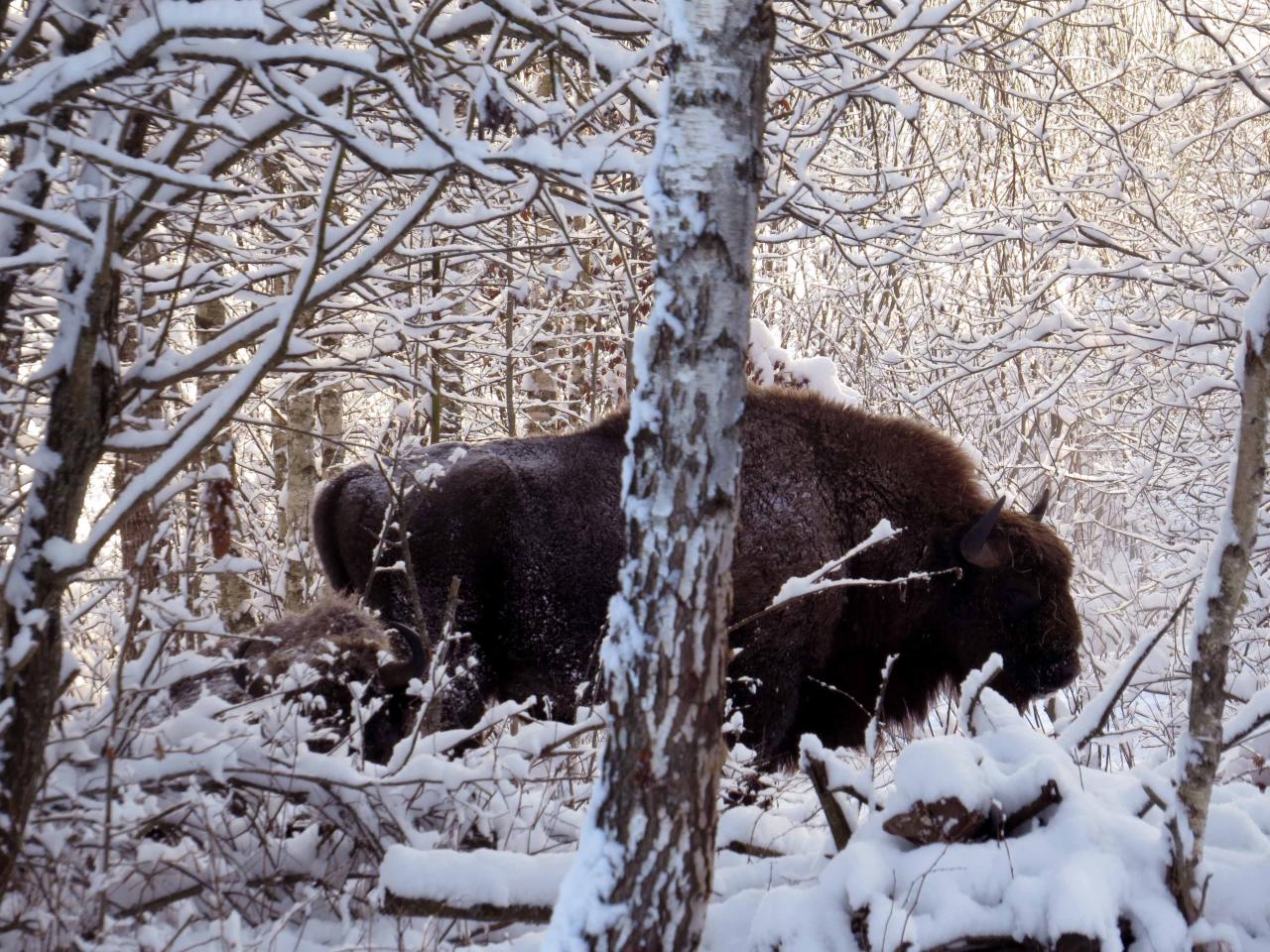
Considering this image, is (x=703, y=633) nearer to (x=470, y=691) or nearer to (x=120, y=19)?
(x=120, y=19)

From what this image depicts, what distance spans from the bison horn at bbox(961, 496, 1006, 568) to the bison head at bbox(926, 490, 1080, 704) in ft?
0.43

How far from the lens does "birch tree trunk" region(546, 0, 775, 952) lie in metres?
2.31

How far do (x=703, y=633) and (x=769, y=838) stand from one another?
1.56m

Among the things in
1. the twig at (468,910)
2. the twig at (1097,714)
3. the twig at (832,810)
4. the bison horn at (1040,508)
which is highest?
the bison horn at (1040,508)

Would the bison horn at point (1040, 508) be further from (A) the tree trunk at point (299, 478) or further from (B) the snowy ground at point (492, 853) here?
(A) the tree trunk at point (299, 478)

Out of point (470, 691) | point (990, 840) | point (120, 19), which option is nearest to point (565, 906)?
point (990, 840)

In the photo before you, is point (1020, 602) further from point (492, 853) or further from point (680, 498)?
point (680, 498)

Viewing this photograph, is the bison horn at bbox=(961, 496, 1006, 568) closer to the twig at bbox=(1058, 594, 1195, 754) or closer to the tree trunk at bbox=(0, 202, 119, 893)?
the twig at bbox=(1058, 594, 1195, 754)

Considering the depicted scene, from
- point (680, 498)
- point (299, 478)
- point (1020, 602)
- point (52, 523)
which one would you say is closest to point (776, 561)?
point (1020, 602)

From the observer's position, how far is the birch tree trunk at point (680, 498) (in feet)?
7.58

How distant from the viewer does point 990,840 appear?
304cm

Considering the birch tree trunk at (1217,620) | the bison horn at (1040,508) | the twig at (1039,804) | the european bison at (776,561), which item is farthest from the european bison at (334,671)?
the bison horn at (1040,508)

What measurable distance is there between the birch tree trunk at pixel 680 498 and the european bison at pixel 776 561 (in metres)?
2.77

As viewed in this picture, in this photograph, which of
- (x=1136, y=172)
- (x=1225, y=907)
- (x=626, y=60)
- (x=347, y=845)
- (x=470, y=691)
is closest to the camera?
(x=1225, y=907)
